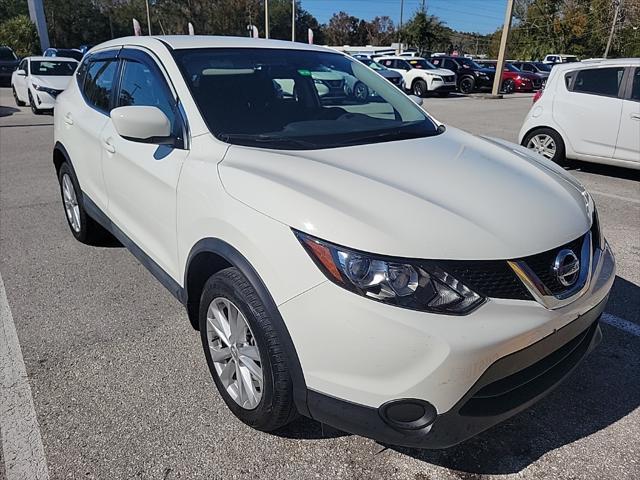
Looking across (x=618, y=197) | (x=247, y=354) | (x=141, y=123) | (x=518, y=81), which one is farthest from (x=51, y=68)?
(x=518, y=81)

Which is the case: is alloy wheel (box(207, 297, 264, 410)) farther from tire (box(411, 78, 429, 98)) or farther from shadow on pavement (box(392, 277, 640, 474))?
tire (box(411, 78, 429, 98))

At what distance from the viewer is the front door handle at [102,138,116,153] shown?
127 inches

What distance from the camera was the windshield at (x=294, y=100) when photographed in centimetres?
260

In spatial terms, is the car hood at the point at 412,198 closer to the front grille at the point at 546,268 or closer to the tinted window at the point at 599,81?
the front grille at the point at 546,268

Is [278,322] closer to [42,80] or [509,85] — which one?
[42,80]

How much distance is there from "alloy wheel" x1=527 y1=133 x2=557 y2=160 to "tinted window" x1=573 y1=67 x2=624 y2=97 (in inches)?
28.9

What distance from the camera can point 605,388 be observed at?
8.64ft

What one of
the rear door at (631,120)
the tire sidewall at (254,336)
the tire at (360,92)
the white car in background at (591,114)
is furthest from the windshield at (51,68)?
the tire sidewall at (254,336)

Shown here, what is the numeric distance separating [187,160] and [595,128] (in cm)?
622

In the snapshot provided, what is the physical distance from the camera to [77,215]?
4410 mm

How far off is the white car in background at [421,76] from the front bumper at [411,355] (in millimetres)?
22183

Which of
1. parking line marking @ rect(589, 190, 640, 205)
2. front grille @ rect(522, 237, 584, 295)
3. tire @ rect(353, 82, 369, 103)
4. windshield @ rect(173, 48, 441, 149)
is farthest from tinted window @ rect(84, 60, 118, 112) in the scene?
parking line marking @ rect(589, 190, 640, 205)

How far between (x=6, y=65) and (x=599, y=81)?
25.3 meters

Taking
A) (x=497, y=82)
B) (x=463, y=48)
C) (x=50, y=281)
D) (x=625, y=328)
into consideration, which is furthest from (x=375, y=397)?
(x=463, y=48)
